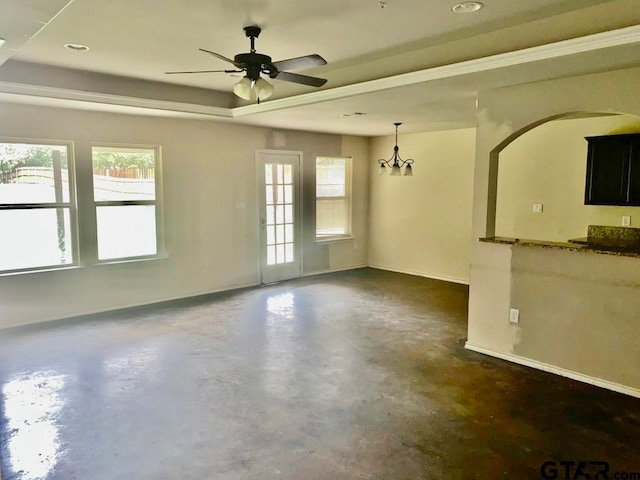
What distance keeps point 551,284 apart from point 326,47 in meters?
2.75

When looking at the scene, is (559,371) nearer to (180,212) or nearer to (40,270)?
(180,212)

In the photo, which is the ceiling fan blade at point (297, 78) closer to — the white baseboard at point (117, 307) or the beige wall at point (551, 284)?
the beige wall at point (551, 284)

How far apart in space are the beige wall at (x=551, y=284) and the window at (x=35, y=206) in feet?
14.9

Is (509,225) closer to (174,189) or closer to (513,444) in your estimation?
(513,444)

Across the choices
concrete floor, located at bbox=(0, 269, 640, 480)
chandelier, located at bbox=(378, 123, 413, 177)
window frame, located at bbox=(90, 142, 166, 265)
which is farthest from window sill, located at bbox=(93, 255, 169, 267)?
chandelier, located at bbox=(378, 123, 413, 177)

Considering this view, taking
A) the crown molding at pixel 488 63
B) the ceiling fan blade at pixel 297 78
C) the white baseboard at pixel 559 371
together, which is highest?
the crown molding at pixel 488 63

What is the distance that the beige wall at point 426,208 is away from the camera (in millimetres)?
7129

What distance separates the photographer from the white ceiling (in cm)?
282

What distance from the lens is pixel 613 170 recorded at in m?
4.97

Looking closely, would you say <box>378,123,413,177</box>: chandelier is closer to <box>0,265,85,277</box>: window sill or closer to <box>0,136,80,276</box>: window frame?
<box>0,136,80,276</box>: window frame

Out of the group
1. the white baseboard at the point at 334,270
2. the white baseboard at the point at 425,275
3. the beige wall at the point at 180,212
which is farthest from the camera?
the white baseboard at the point at 334,270

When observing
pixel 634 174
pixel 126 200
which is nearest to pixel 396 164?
pixel 634 174

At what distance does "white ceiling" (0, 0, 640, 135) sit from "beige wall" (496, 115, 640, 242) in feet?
4.13

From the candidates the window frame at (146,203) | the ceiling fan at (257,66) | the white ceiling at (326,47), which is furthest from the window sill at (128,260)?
the ceiling fan at (257,66)
